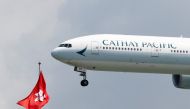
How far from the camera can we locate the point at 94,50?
456 ft

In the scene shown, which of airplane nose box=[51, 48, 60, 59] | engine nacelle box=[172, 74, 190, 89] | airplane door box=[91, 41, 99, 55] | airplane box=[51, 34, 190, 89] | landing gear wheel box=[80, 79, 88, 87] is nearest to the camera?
landing gear wheel box=[80, 79, 88, 87]

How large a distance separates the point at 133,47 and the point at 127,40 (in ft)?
4.00

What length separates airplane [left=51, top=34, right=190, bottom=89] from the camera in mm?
139000

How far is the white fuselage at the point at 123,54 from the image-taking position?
456ft

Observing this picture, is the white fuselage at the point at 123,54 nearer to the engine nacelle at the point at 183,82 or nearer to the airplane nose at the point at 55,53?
the airplane nose at the point at 55,53

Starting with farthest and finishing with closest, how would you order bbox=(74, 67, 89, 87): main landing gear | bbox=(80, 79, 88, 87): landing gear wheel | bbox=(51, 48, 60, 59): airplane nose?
bbox=(51, 48, 60, 59): airplane nose < bbox=(74, 67, 89, 87): main landing gear < bbox=(80, 79, 88, 87): landing gear wheel

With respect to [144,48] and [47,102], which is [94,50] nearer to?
[144,48]

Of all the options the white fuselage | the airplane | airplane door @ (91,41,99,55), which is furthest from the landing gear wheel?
airplane door @ (91,41,99,55)

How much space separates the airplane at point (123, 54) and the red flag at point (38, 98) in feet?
54.2

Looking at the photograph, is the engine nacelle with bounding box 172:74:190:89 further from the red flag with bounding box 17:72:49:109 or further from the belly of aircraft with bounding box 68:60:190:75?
the red flag with bounding box 17:72:49:109

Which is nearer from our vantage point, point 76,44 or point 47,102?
point 47,102

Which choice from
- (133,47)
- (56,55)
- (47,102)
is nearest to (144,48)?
(133,47)

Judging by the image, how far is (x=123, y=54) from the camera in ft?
457

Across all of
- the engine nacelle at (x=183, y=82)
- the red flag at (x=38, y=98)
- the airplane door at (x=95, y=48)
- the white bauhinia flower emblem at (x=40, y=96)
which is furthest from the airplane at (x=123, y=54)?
the white bauhinia flower emblem at (x=40, y=96)
